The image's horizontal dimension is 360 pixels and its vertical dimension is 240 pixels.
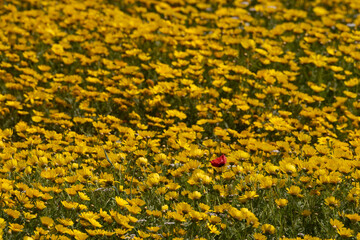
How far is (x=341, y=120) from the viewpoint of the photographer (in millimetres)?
4859

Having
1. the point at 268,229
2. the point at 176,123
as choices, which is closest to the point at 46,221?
the point at 268,229

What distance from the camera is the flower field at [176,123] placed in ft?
10.1

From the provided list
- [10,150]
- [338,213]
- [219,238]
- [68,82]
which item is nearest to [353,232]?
[338,213]

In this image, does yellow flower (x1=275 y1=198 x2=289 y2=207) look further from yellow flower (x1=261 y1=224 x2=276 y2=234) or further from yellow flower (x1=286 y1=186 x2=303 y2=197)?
yellow flower (x1=261 y1=224 x2=276 y2=234)

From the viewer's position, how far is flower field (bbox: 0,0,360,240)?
10.1 ft

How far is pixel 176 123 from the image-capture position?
4941 millimetres

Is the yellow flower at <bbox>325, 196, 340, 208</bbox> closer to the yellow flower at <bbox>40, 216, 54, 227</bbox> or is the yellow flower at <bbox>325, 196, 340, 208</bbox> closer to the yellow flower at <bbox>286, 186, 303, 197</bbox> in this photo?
the yellow flower at <bbox>286, 186, 303, 197</bbox>

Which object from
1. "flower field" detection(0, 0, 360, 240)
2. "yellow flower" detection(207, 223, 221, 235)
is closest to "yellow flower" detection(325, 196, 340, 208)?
"flower field" detection(0, 0, 360, 240)

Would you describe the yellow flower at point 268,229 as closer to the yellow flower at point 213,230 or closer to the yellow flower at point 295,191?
the yellow flower at point 213,230

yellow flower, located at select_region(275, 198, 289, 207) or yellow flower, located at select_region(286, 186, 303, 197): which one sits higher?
yellow flower, located at select_region(286, 186, 303, 197)

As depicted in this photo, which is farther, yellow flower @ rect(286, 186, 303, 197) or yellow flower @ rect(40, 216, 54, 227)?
yellow flower @ rect(286, 186, 303, 197)

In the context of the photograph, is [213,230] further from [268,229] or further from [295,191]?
[295,191]

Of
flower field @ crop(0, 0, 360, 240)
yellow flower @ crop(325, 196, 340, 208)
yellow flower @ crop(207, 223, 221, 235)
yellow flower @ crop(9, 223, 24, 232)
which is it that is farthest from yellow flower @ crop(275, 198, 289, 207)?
yellow flower @ crop(9, 223, 24, 232)

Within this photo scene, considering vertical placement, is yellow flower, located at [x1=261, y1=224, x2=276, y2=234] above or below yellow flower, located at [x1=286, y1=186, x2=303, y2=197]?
below
